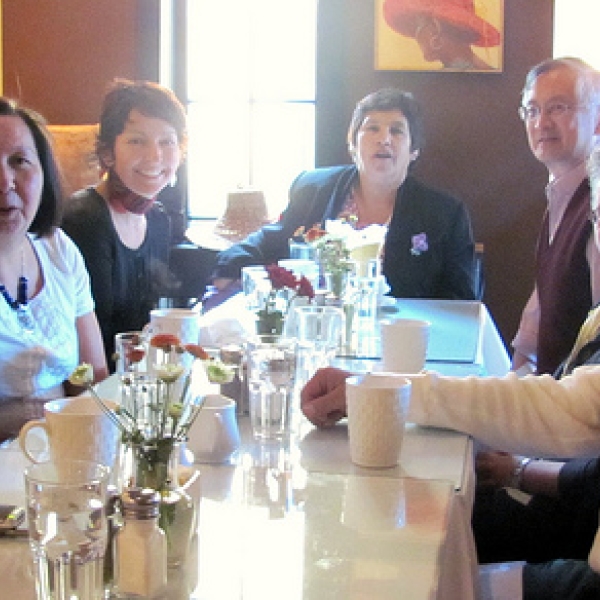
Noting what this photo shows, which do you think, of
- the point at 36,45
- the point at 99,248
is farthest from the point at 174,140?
the point at 36,45

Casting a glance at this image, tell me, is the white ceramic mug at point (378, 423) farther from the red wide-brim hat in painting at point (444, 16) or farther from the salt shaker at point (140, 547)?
the red wide-brim hat in painting at point (444, 16)

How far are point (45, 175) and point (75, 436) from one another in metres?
1.19

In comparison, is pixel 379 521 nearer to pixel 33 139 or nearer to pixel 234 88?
pixel 33 139

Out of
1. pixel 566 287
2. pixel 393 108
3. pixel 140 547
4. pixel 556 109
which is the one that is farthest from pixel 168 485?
pixel 393 108

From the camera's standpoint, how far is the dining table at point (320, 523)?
100 centimetres

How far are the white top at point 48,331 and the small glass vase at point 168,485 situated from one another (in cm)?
113

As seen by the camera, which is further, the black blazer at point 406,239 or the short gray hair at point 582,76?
the black blazer at point 406,239

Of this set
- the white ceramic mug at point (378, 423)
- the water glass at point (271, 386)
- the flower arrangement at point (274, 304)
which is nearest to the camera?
the white ceramic mug at point (378, 423)

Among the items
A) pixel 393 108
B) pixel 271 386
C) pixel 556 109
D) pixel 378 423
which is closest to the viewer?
pixel 378 423

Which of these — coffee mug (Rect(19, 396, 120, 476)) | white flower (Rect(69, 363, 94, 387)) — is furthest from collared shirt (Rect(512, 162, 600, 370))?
white flower (Rect(69, 363, 94, 387))

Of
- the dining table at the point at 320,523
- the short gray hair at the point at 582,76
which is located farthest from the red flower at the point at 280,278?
the short gray hair at the point at 582,76

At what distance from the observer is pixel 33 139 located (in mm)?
2240

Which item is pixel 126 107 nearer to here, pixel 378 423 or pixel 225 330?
pixel 225 330

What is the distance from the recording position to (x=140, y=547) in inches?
36.6
